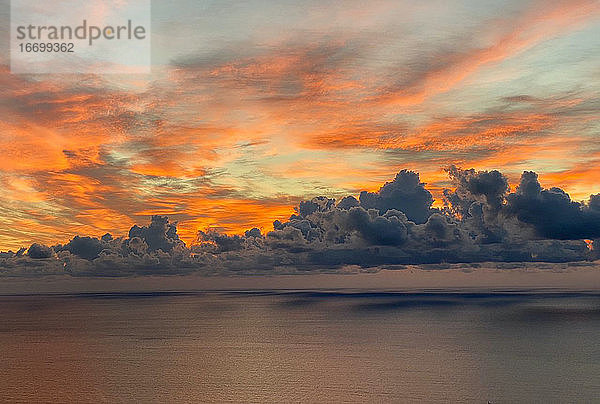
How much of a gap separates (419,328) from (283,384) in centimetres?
11161

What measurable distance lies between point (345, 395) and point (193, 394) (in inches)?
976

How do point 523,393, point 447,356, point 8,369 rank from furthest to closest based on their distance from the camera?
point 447,356 < point 8,369 < point 523,393

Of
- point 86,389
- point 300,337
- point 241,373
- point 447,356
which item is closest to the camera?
point 86,389

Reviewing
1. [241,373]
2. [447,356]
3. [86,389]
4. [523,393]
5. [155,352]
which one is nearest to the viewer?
[523,393]

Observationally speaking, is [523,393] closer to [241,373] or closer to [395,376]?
[395,376]

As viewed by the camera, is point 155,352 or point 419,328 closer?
point 155,352

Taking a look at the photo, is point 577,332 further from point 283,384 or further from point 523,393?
point 283,384

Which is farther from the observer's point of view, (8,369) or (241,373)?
(8,369)

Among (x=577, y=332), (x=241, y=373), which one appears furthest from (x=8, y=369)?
(x=577, y=332)

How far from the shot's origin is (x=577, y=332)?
176 meters

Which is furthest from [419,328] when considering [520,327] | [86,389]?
[86,389]

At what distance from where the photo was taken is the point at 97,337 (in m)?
182

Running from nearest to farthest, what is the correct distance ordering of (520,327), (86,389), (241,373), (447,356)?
(86,389) → (241,373) → (447,356) → (520,327)

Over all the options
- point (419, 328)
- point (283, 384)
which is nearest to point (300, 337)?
point (419, 328)
